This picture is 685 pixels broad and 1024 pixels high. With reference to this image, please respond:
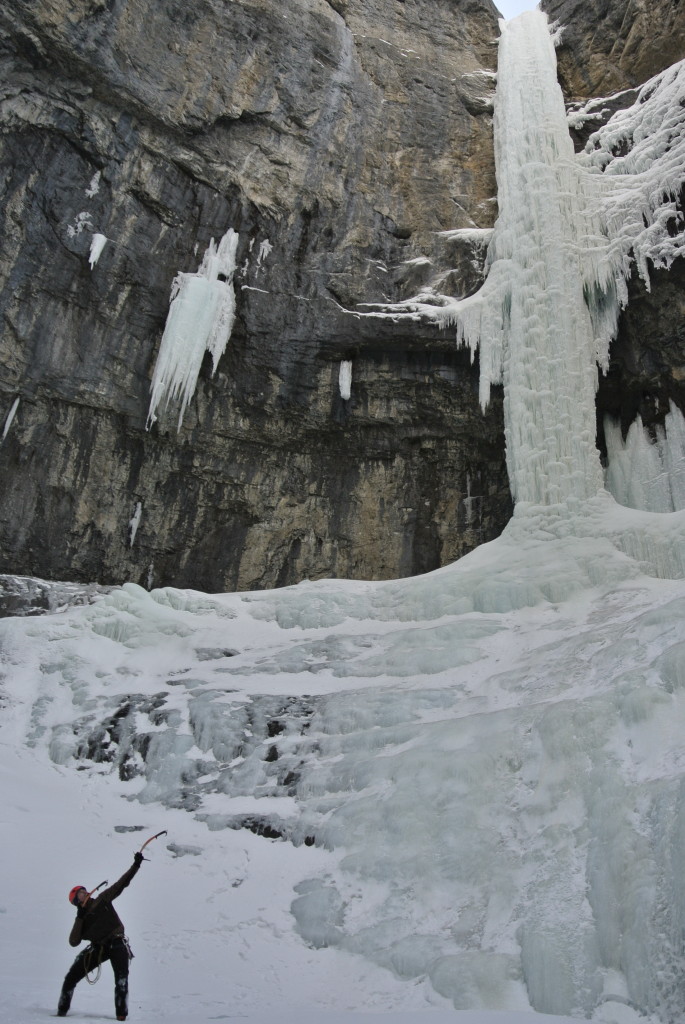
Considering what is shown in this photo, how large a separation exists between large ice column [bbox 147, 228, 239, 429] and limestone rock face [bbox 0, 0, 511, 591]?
0.95 ft

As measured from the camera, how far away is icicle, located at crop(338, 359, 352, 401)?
19.1 m

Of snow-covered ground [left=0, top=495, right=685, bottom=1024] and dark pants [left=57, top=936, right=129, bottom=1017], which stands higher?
snow-covered ground [left=0, top=495, right=685, bottom=1024]

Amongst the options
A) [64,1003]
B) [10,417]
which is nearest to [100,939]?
[64,1003]

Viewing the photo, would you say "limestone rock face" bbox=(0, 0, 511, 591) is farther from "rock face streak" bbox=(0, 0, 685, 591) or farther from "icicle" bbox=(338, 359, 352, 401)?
"icicle" bbox=(338, 359, 352, 401)

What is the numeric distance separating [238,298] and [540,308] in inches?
268

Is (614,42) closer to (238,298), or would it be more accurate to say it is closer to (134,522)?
(238,298)

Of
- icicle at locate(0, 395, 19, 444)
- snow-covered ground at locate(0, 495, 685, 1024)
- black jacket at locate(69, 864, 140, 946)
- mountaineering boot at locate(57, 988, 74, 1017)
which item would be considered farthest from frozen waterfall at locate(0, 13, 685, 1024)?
icicle at locate(0, 395, 19, 444)

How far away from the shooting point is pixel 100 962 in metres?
5.66

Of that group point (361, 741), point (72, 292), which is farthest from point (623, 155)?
point (361, 741)

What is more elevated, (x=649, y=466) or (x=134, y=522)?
(x=649, y=466)

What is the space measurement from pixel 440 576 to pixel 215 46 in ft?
44.4

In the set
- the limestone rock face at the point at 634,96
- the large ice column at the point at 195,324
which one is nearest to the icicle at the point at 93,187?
the large ice column at the point at 195,324

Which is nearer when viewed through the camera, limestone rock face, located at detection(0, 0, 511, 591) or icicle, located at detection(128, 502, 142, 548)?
limestone rock face, located at detection(0, 0, 511, 591)

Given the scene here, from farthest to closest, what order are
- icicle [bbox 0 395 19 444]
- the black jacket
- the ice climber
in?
1. icicle [bbox 0 395 19 444]
2. the black jacket
3. the ice climber
